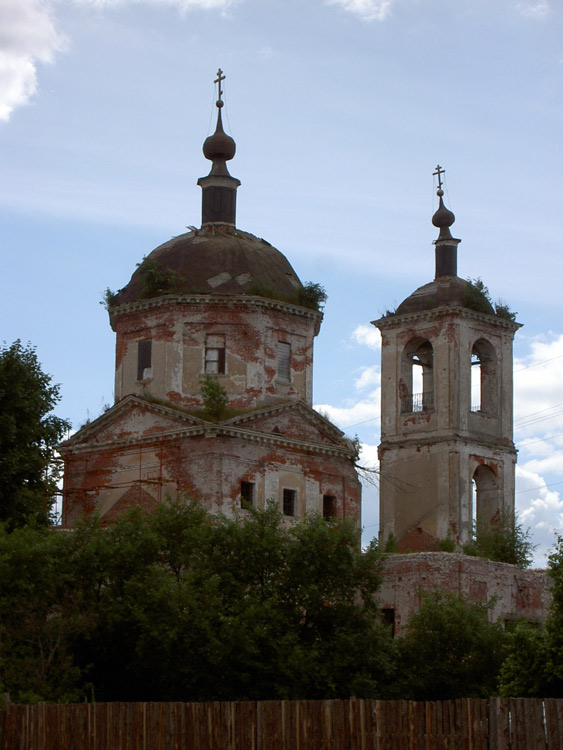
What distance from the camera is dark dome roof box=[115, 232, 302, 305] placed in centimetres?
3944

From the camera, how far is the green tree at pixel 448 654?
1145 inches

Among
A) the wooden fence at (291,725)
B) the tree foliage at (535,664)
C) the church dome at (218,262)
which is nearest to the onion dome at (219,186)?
the church dome at (218,262)

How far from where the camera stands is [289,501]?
3838 centimetres

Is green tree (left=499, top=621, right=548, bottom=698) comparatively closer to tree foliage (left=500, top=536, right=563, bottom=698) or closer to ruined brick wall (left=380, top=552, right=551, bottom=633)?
tree foliage (left=500, top=536, right=563, bottom=698)

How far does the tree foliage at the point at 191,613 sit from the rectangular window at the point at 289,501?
8073 mm

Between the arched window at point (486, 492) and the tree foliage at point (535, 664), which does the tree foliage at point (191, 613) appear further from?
the arched window at point (486, 492)

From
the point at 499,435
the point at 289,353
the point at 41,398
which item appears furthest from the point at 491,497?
the point at 41,398

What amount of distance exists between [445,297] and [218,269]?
1000 centimetres

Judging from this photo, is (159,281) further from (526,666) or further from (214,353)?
(526,666)

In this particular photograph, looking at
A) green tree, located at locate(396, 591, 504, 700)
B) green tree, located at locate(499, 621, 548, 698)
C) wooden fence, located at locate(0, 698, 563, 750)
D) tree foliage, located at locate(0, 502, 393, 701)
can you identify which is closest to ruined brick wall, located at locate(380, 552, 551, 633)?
green tree, located at locate(396, 591, 504, 700)

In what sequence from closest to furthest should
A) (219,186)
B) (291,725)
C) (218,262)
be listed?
(291,725) < (218,262) < (219,186)

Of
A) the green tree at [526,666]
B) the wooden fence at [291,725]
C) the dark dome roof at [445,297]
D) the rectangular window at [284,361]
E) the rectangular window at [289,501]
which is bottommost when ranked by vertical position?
the wooden fence at [291,725]

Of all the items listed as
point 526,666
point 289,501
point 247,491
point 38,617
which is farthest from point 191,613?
point 289,501

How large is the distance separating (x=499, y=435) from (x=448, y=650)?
58.3ft
